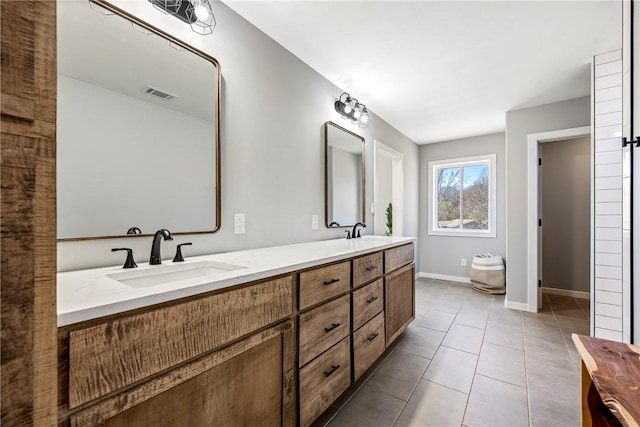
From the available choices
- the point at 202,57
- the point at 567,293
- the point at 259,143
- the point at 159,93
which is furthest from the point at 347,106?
the point at 567,293

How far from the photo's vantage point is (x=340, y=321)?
1.59 m

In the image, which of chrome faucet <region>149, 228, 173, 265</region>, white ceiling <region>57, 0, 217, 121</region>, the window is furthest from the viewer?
the window

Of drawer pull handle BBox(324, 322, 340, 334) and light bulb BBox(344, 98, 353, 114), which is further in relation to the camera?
light bulb BBox(344, 98, 353, 114)

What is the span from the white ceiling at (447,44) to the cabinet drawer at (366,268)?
1.58m

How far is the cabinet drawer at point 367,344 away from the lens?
1.75 meters

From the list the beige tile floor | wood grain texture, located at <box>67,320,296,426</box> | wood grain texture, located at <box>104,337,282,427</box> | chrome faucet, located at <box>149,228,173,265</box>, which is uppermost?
chrome faucet, located at <box>149,228,173,265</box>

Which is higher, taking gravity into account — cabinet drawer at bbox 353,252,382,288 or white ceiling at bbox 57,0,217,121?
white ceiling at bbox 57,0,217,121

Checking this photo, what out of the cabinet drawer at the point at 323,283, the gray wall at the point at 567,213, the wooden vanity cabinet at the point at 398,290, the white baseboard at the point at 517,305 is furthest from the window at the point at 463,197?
the cabinet drawer at the point at 323,283

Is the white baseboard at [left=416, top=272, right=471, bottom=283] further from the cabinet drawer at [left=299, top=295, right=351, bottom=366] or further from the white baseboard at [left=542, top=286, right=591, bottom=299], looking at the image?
the cabinet drawer at [left=299, top=295, right=351, bottom=366]

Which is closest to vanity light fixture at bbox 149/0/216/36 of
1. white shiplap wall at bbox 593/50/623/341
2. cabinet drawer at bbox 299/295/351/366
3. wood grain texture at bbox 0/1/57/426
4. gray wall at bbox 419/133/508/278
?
wood grain texture at bbox 0/1/57/426

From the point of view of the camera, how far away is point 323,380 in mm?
1444

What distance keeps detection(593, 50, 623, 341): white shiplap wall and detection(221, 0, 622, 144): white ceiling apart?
244 millimetres

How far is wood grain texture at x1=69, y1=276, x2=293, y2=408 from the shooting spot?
68cm

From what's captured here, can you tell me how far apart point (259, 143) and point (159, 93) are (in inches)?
25.4
